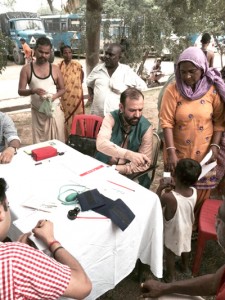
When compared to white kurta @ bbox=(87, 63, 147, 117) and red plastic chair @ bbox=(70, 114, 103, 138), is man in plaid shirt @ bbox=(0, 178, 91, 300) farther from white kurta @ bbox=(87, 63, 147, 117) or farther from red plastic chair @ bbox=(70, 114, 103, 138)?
white kurta @ bbox=(87, 63, 147, 117)

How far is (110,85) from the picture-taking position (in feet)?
12.3

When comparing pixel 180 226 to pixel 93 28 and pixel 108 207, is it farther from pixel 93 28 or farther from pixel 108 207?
pixel 93 28

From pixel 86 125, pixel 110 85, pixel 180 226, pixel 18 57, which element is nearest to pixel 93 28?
pixel 110 85

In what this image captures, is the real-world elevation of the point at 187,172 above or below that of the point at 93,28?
below

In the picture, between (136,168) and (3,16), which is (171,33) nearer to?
(136,168)

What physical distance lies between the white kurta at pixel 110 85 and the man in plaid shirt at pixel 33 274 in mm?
2592

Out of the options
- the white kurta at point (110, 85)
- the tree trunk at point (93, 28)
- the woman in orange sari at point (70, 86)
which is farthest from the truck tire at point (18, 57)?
the white kurta at point (110, 85)

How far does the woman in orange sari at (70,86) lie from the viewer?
187 inches

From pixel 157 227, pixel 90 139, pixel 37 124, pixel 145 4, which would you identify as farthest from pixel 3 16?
pixel 157 227

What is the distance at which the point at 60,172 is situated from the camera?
2271 millimetres

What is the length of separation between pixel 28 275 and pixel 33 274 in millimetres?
21

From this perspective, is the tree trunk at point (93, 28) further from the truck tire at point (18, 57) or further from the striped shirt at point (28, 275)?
the truck tire at point (18, 57)

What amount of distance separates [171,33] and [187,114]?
232 inches

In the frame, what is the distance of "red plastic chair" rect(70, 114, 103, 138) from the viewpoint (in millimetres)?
3508
